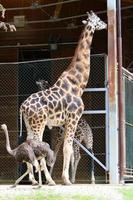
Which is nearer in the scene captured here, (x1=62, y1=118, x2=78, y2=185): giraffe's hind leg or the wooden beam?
(x1=62, y1=118, x2=78, y2=185): giraffe's hind leg

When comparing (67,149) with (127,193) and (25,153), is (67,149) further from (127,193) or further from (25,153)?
(127,193)

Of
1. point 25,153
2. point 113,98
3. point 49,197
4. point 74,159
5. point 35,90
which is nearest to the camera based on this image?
point 49,197

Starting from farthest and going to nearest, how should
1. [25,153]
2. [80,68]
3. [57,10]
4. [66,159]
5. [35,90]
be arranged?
[57,10] < [35,90] < [80,68] < [66,159] < [25,153]

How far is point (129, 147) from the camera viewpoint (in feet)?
48.4

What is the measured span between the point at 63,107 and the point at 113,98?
3.58 feet

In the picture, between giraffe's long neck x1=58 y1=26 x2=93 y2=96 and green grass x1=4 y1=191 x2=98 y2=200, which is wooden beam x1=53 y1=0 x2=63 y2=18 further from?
green grass x1=4 y1=191 x2=98 y2=200

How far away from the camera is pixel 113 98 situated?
44.9 ft

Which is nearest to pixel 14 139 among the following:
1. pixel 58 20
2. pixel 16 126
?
pixel 16 126

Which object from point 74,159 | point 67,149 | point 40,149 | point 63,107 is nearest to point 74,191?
point 40,149

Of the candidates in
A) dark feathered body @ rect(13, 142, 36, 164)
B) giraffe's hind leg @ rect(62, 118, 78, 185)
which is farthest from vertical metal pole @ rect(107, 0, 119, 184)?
dark feathered body @ rect(13, 142, 36, 164)

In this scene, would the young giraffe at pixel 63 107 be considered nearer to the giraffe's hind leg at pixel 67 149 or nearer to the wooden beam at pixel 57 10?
the giraffe's hind leg at pixel 67 149

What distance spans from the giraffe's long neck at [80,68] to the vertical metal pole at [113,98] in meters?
0.59

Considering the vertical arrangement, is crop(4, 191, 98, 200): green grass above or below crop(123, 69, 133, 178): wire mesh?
below

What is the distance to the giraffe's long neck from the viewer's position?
1391cm
